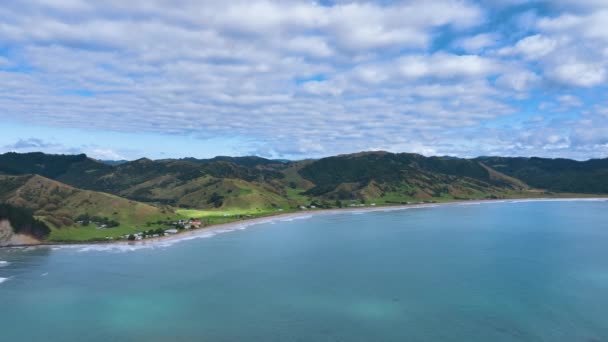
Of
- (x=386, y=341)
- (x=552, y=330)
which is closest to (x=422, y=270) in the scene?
(x=552, y=330)

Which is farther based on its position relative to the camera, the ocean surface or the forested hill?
the forested hill

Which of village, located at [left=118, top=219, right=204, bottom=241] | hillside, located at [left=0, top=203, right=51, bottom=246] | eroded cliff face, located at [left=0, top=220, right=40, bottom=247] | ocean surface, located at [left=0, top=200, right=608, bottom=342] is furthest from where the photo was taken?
village, located at [left=118, top=219, right=204, bottom=241]

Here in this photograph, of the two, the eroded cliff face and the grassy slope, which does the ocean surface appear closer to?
the eroded cliff face

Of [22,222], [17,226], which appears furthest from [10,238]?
[22,222]

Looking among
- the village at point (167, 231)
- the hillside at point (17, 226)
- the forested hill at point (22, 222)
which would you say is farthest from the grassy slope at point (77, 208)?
the village at point (167, 231)

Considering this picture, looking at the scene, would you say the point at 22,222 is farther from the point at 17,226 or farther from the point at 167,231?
the point at 167,231

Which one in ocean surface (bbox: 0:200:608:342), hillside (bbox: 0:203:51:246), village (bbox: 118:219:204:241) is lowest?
ocean surface (bbox: 0:200:608:342)

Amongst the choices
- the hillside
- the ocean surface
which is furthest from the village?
the hillside
